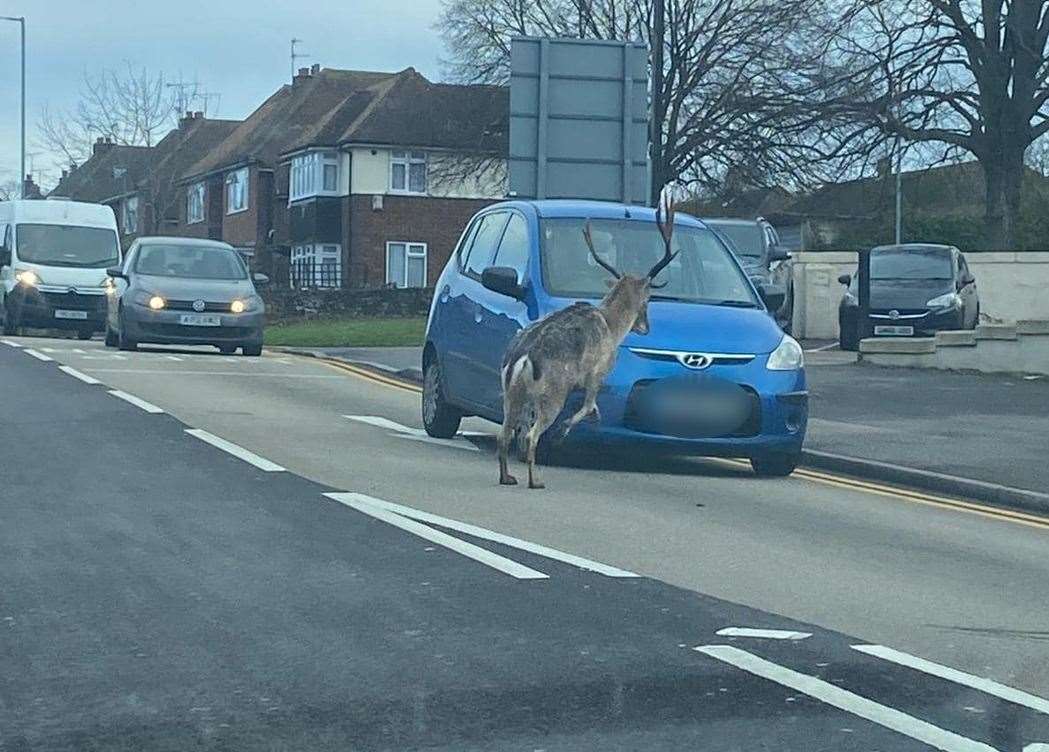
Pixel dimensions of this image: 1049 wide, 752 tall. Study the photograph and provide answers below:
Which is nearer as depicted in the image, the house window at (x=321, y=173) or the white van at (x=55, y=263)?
the white van at (x=55, y=263)

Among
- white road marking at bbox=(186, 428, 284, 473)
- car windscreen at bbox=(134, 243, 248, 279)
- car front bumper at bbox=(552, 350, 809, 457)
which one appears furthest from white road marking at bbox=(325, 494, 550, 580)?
car windscreen at bbox=(134, 243, 248, 279)

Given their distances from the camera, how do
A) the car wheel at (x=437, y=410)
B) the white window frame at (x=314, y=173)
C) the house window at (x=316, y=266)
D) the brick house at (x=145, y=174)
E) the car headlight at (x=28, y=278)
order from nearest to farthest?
1. the car wheel at (x=437, y=410)
2. the car headlight at (x=28, y=278)
3. the house window at (x=316, y=266)
4. the white window frame at (x=314, y=173)
5. the brick house at (x=145, y=174)

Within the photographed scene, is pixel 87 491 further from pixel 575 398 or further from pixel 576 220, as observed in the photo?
pixel 576 220

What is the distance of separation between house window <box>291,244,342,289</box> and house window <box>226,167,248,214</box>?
777 cm

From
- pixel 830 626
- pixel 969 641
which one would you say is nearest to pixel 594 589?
pixel 830 626

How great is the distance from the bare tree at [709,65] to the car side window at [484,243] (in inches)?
1168

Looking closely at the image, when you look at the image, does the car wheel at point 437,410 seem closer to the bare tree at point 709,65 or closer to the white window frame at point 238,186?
the bare tree at point 709,65

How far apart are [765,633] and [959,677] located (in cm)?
87

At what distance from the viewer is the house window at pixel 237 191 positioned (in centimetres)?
7894

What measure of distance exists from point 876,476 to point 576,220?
9.69 feet

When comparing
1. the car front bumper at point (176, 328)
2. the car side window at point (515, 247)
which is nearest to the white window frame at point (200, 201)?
the car front bumper at point (176, 328)

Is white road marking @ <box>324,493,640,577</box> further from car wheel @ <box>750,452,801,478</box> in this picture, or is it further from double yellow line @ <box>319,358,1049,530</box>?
double yellow line @ <box>319,358,1049,530</box>

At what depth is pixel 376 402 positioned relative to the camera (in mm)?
18875

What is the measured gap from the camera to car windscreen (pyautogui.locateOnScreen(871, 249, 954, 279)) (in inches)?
1162
